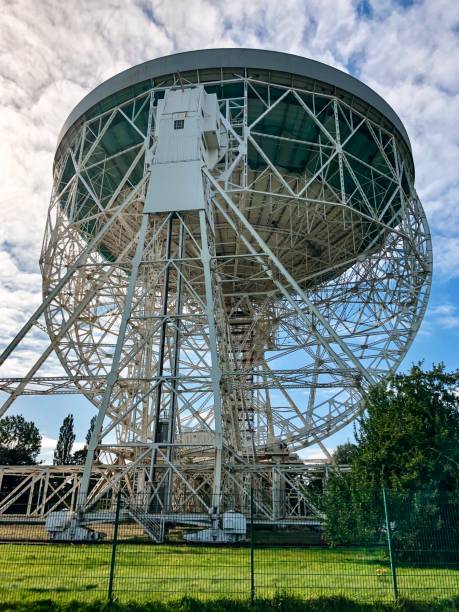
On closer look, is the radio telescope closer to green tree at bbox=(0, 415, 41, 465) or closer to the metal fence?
the metal fence

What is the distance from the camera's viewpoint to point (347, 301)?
2791 centimetres

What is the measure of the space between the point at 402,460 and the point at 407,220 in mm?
13844

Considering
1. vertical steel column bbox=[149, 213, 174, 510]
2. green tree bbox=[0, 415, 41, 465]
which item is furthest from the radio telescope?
green tree bbox=[0, 415, 41, 465]

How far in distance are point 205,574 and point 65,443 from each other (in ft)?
180

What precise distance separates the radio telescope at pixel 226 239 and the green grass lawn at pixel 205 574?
159 inches

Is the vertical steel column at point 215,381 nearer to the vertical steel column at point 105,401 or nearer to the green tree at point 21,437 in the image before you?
the vertical steel column at point 105,401

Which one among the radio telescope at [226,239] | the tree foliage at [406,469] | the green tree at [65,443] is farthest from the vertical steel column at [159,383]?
the green tree at [65,443]

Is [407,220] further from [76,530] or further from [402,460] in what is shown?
[76,530]

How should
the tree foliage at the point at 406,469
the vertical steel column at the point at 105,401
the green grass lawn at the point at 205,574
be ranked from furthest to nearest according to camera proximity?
the vertical steel column at the point at 105,401, the tree foliage at the point at 406,469, the green grass lawn at the point at 205,574

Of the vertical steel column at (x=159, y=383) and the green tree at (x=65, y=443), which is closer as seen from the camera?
the vertical steel column at (x=159, y=383)

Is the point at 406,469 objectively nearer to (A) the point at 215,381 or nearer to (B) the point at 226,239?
(A) the point at 215,381

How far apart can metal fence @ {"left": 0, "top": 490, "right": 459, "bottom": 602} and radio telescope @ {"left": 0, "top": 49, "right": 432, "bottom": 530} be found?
300 centimetres

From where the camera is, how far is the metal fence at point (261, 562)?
8.91 m

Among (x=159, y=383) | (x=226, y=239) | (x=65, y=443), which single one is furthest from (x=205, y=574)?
(x=65, y=443)
